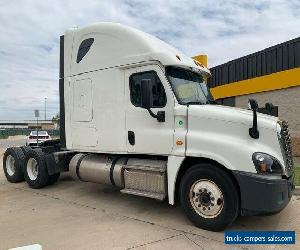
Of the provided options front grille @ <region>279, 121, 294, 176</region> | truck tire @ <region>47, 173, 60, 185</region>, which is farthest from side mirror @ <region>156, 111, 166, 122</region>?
truck tire @ <region>47, 173, 60, 185</region>

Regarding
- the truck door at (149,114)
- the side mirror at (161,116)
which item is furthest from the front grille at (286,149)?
the side mirror at (161,116)

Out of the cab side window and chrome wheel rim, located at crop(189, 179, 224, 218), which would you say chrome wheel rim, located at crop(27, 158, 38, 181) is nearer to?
the cab side window

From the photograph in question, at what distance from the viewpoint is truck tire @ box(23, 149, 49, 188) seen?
792cm

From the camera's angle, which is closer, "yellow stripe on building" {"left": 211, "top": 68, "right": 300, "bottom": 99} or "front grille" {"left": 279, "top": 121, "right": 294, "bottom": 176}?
"front grille" {"left": 279, "top": 121, "right": 294, "bottom": 176}

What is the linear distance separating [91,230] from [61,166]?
3251 mm

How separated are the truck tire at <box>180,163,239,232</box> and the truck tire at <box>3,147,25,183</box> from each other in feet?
18.1

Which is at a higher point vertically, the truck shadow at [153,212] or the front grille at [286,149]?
the front grille at [286,149]

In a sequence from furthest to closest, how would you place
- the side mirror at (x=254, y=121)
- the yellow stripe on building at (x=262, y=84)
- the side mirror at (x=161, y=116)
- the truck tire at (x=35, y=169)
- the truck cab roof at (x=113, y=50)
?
the yellow stripe on building at (x=262, y=84) → the truck tire at (x=35, y=169) → the truck cab roof at (x=113, y=50) → the side mirror at (x=161, y=116) → the side mirror at (x=254, y=121)

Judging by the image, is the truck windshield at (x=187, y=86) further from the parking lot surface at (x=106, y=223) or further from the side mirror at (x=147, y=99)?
the parking lot surface at (x=106, y=223)

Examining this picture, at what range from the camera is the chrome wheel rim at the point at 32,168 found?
8.36 metres

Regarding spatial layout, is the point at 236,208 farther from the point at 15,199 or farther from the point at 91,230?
the point at 15,199

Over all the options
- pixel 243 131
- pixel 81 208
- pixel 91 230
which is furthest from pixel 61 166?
pixel 243 131

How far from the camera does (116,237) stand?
473cm

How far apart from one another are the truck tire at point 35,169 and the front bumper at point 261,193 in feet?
16.8
